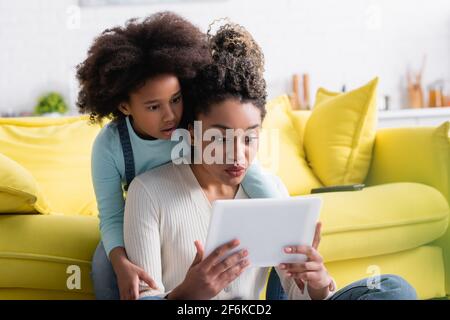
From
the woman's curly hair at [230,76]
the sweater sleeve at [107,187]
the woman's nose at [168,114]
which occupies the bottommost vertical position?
the sweater sleeve at [107,187]

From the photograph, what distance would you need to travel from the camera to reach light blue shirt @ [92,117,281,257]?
1.22 m

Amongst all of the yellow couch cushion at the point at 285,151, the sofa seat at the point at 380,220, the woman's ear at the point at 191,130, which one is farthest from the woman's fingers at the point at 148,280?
the yellow couch cushion at the point at 285,151

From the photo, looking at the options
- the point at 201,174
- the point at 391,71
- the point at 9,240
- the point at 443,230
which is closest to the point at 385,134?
the point at 443,230

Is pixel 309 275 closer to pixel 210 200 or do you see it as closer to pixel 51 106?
pixel 210 200

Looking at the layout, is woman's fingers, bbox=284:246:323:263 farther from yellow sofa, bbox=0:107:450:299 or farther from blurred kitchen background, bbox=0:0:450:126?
blurred kitchen background, bbox=0:0:450:126

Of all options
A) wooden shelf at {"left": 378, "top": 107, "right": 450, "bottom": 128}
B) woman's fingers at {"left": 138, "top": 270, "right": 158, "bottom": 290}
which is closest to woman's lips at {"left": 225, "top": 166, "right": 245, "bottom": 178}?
woman's fingers at {"left": 138, "top": 270, "right": 158, "bottom": 290}

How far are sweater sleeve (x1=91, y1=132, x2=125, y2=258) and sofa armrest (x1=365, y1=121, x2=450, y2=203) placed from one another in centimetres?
103

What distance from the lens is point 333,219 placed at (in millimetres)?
1634

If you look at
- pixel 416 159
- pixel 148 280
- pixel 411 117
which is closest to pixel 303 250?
pixel 148 280

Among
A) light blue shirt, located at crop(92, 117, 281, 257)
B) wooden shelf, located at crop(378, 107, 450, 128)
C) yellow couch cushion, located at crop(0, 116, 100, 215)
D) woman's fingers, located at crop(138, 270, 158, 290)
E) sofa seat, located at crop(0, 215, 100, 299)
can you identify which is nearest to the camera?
woman's fingers, located at crop(138, 270, 158, 290)

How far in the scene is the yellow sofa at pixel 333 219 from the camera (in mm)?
1433

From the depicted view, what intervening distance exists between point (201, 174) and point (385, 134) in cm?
103

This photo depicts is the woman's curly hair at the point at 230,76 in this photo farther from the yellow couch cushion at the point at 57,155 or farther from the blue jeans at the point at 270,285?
the yellow couch cushion at the point at 57,155

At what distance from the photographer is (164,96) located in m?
1.16
